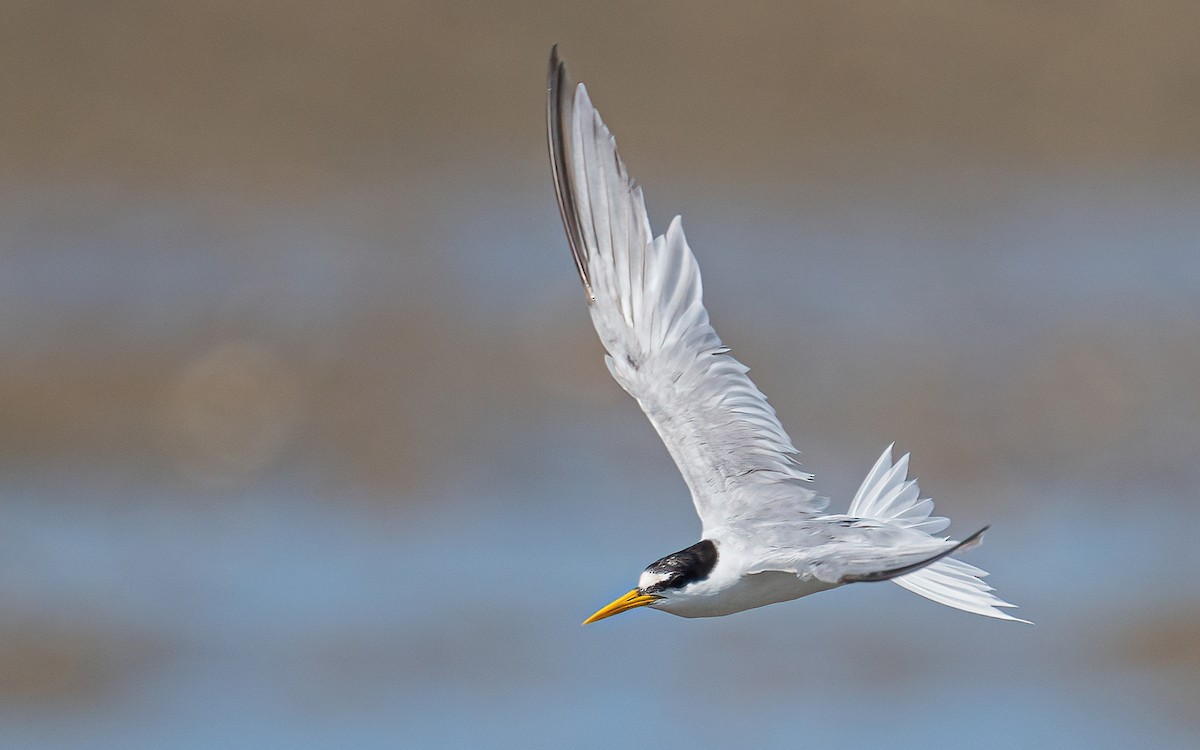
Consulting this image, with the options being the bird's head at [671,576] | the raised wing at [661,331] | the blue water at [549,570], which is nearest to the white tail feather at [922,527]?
the raised wing at [661,331]

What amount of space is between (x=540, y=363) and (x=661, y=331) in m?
5.82

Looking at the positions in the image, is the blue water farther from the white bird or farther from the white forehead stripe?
the white forehead stripe

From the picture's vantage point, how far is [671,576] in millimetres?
4562

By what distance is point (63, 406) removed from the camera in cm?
1077

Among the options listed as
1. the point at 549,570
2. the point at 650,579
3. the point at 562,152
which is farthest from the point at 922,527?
the point at 549,570

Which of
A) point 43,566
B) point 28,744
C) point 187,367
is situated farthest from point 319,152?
point 28,744

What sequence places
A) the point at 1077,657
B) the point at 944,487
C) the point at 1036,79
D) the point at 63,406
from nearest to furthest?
the point at 1077,657 → the point at 944,487 → the point at 63,406 → the point at 1036,79

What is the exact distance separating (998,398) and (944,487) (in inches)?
40.0

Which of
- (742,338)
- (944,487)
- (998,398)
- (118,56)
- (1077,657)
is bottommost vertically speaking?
(1077,657)

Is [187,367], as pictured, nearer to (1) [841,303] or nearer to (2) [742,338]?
(2) [742,338]

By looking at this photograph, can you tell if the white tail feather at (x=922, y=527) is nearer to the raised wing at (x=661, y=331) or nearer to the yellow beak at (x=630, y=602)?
the raised wing at (x=661, y=331)

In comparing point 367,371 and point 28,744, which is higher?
point 367,371

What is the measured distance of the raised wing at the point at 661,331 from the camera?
4.91 meters

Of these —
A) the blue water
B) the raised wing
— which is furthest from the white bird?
the blue water
